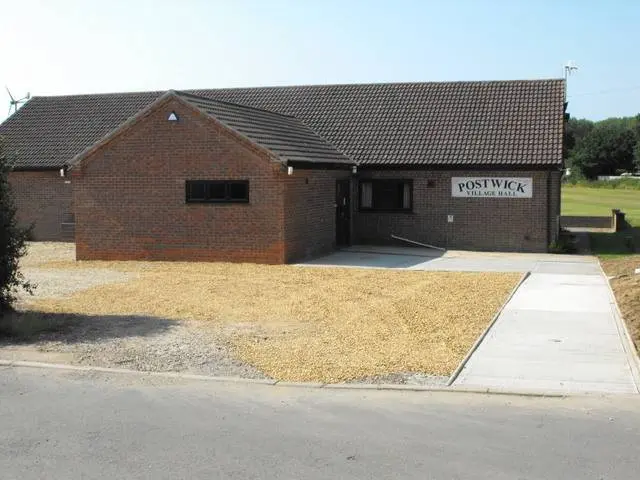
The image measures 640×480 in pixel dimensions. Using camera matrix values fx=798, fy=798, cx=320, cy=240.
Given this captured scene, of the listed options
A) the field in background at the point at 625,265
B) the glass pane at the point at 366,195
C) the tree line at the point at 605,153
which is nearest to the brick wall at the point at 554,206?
the field in background at the point at 625,265

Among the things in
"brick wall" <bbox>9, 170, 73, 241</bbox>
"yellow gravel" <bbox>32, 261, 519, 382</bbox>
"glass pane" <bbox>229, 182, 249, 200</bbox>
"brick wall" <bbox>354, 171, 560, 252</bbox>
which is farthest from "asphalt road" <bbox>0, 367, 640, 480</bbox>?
"brick wall" <bbox>9, 170, 73, 241</bbox>

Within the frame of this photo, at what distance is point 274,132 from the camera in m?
22.8

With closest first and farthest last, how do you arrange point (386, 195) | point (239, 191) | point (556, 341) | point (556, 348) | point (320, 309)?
1. point (556, 348)
2. point (556, 341)
3. point (320, 309)
4. point (239, 191)
5. point (386, 195)

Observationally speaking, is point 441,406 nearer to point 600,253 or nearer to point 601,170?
point 600,253

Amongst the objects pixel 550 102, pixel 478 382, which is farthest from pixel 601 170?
Result: pixel 478 382

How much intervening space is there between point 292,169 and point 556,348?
11029 mm

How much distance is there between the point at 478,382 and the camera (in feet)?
27.7

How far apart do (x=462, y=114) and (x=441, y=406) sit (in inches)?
797

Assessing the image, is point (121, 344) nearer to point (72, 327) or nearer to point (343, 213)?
point (72, 327)

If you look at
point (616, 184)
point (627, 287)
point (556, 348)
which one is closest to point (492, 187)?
point (627, 287)

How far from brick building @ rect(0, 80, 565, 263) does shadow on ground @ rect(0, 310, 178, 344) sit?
8422 millimetres

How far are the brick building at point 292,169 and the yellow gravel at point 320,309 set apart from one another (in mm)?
1708

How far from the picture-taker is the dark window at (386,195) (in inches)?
1009

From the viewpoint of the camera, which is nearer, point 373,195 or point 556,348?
point 556,348
